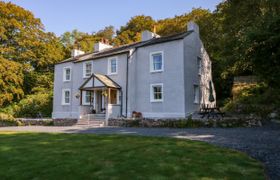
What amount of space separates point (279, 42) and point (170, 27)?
Answer: 1089 inches

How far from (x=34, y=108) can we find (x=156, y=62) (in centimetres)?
1917

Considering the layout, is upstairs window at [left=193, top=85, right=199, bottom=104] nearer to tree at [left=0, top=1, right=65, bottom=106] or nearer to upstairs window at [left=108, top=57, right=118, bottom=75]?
upstairs window at [left=108, top=57, right=118, bottom=75]

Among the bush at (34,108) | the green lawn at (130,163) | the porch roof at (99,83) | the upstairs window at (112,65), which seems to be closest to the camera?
the green lawn at (130,163)

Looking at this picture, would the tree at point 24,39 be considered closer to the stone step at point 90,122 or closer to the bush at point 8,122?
the bush at point 8,122

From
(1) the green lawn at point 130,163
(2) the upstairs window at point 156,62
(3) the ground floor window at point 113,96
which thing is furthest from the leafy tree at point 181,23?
(1) the green lawn at point 130,163

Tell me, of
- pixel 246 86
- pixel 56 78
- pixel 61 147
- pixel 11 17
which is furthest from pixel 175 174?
pixel 11 17

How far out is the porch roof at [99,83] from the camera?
2245cm

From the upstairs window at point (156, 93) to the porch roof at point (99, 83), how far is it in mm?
3405

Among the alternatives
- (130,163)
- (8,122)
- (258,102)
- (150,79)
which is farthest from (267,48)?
(8,122)

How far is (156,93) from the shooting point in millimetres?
21812

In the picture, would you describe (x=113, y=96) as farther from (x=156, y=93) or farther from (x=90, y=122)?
(x=156, y=93)

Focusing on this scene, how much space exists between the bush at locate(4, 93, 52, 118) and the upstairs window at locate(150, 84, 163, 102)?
16.6 metres

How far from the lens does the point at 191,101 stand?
2130cm

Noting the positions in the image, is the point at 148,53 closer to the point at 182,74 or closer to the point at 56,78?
the point at 182,74
